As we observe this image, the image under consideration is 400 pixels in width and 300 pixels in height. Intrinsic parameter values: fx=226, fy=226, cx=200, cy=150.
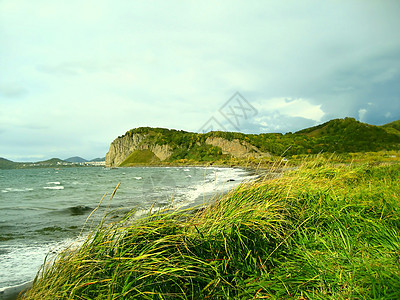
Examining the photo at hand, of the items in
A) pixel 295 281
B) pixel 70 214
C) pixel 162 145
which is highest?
pixel 162 145

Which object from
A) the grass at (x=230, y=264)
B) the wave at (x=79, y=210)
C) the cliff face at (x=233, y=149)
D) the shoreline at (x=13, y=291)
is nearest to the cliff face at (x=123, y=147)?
the cliff face at (x=233, y=149)

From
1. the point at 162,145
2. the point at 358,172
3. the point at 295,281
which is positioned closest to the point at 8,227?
the point at 295,281

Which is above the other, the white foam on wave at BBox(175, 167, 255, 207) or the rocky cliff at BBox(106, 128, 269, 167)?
the rocky cliff at BBox(106, 128, 269, 167)

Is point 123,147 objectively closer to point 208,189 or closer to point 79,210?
point 208,189

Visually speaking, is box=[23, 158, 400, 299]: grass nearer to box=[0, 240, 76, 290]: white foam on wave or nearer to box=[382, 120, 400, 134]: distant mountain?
box=[0, 240, 76, 290]: white foam on wave

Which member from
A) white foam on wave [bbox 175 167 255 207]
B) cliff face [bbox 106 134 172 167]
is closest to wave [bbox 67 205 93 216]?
white foam on wave [bbox 175 167 255 207]

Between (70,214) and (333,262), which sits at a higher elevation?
(333,262)

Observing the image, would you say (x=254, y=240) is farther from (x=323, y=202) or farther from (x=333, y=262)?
(x=323, y=202)

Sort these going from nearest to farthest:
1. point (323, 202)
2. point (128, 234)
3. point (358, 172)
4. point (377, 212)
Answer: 1. point (128, 234)
2. point (377, 212)
3. point (323, 202)
4. point (358, 172)

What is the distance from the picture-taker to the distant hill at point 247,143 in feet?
205

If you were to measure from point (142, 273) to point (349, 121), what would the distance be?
141 m

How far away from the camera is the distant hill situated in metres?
62.5

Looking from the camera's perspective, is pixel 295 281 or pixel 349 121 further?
pixel 349 121

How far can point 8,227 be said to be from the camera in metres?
8.60
